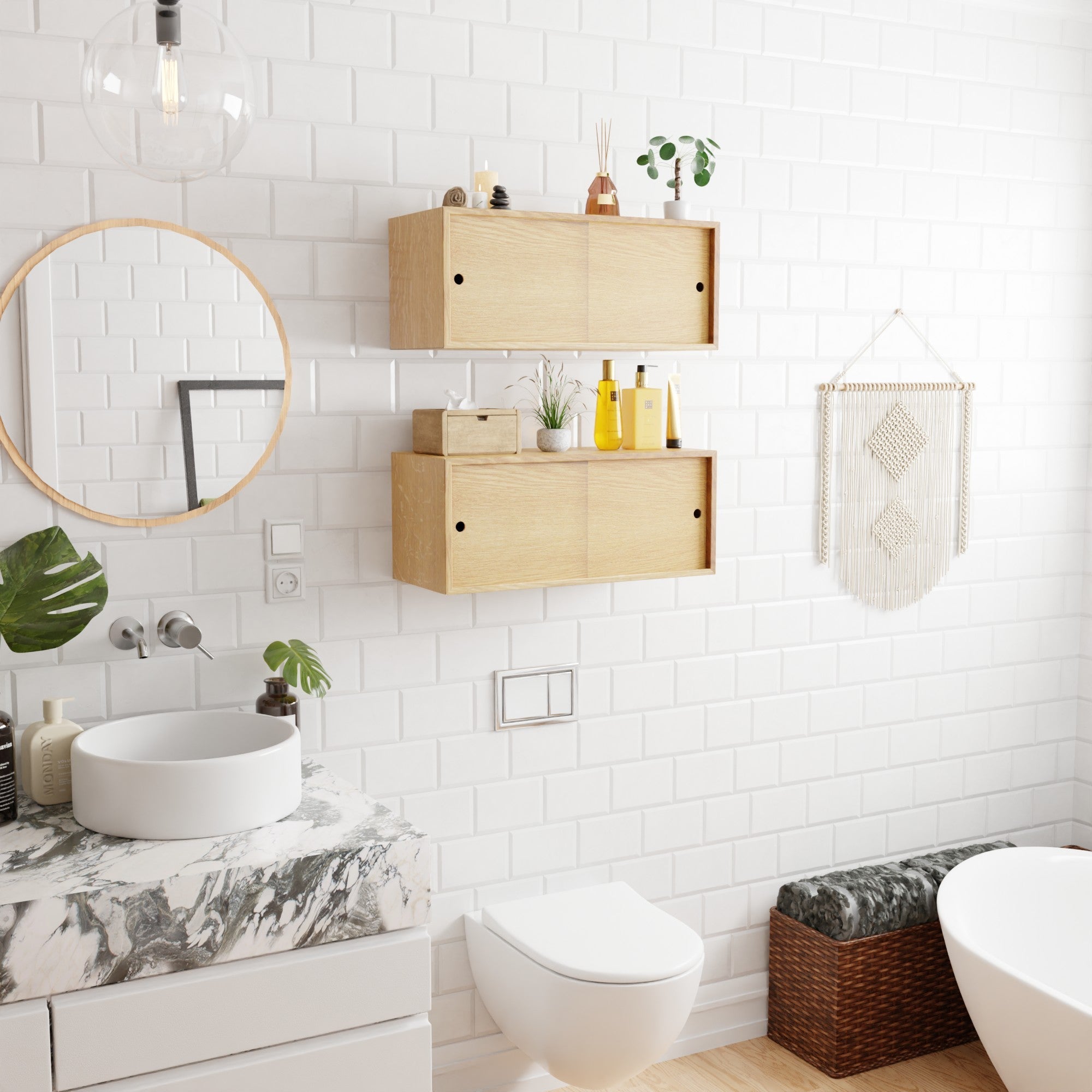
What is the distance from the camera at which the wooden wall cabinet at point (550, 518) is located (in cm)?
249

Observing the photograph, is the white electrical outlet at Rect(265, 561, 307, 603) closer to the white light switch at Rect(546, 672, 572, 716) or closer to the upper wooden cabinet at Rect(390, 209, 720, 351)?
the upper wooden cabinet at Rect(390, 209, 720, 351)

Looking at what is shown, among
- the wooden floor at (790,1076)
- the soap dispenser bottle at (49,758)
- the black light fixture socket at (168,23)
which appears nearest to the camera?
the black light fixture socket at (168,23)

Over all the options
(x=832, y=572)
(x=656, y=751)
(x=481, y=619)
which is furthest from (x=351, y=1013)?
(x=832, y=572)

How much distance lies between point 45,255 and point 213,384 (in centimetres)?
39

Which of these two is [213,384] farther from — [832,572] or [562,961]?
[832,572]

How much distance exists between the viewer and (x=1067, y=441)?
356cm

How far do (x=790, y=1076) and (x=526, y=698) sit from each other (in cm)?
118

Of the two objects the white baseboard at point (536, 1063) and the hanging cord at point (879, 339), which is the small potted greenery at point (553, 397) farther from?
the white baseboard at point (536, 1063)

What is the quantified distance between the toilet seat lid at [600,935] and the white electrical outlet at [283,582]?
87 centimetres

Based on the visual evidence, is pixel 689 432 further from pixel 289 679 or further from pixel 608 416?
pixel 289 679

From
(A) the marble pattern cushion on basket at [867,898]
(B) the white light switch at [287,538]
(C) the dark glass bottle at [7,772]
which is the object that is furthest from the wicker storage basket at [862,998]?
(C) the dark glass bottle at [7,772]

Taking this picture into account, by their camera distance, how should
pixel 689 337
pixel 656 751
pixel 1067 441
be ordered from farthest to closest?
pixel 1067 441, pixel 656 751, pixel 689 337

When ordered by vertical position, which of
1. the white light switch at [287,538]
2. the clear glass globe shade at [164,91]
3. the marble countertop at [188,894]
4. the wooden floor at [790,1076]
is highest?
the clear glass globe shade at [164,91]

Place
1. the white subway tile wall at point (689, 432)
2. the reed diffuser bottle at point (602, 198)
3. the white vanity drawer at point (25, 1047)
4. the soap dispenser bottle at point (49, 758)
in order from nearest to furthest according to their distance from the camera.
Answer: the white vanity drawer at point (25, 1047) → the soap dispenser bottle at point (49, 758) → the white subway tile wall at point (689, 432) → the reed diffuser bottle at point (602, 198)
